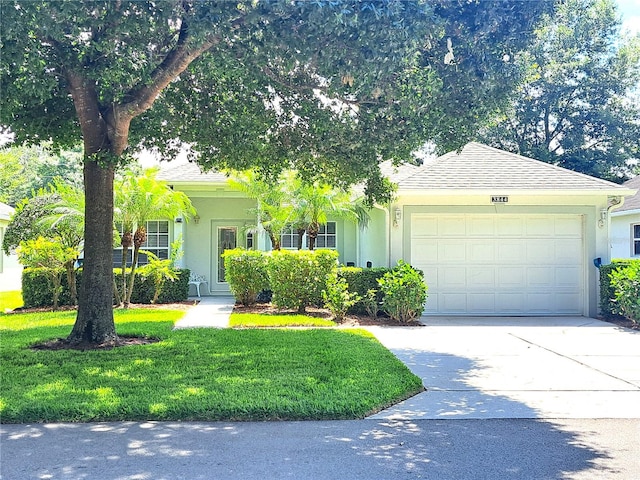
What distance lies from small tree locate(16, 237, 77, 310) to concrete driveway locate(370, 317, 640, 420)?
7010 millimetres

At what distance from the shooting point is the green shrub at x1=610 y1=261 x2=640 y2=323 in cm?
1194

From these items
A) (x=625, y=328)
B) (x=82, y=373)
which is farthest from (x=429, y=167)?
(x=82, y=373)

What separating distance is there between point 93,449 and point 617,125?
28819 mm

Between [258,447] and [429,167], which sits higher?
[429,167]

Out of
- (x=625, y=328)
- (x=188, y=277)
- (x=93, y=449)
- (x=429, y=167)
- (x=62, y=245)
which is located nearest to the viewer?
(x=93, y=449)

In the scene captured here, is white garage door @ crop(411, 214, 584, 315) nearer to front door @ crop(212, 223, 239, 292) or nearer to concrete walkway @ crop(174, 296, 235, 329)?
concrete walkway @ crop(174, 296, 235, 329)

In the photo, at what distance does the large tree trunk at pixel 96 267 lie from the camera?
349 inches

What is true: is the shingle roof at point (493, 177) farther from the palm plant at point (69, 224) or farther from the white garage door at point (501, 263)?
the palm plant at point (69, 224)

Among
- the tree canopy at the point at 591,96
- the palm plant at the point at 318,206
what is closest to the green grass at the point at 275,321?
the palm plant at the point at 318,206

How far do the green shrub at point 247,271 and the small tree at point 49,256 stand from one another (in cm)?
356

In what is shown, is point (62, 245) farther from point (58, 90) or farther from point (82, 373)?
point (82, 373)

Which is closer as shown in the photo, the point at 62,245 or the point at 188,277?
the point at 62,245

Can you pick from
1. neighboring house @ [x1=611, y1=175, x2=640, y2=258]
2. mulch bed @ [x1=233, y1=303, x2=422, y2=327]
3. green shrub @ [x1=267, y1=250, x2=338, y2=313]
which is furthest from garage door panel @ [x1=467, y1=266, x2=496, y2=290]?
neighboring house @ [x1=611, y1=175, x2=640, y2=258]

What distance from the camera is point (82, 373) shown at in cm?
704
